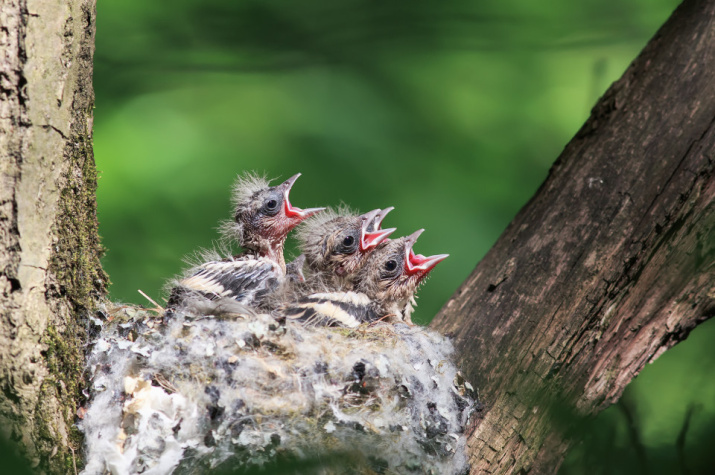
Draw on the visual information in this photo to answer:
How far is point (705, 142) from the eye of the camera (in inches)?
65.2

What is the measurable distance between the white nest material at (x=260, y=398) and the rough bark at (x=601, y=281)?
0.12 m

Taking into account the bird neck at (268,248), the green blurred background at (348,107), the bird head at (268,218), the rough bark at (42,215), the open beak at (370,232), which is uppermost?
the green blurred background at (348,107)

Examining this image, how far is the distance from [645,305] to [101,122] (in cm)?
315

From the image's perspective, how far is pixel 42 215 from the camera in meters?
1.22

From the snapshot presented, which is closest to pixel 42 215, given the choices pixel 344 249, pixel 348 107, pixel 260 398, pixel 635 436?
pixel 260 398

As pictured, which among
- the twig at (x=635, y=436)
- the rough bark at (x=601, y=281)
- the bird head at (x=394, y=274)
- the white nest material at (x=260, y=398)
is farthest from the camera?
the bird head at (x=394, y=274)

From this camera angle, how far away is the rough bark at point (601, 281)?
5.07 feet

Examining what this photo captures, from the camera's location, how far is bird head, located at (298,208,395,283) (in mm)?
2596

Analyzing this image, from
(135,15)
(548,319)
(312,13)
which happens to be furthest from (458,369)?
(135,15)

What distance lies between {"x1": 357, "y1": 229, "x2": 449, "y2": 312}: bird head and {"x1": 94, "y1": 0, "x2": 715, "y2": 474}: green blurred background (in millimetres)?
1301

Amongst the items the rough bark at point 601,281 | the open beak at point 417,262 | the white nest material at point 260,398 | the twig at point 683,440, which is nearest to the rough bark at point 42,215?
the white nest material at point 260,398

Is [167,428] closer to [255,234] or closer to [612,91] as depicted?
[255,234]

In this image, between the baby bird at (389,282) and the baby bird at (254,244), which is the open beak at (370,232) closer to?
the baby bird at (389,282)

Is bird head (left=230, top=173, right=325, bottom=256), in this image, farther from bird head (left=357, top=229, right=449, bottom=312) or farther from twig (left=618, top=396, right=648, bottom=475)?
twig (left=618, top=396, right=648, bottom=475)
